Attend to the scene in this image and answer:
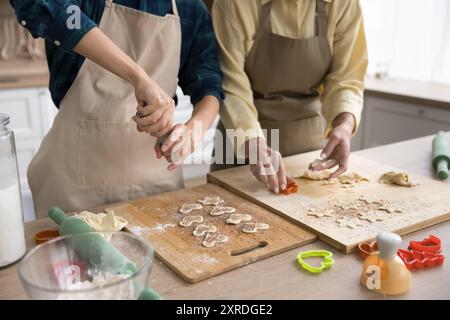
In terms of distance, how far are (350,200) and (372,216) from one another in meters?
0.09

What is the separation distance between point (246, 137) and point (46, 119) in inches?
69.4

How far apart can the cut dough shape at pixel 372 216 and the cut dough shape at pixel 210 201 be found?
0.29m

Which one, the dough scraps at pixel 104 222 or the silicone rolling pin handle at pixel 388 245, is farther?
the dough scraps at pixel 104 222

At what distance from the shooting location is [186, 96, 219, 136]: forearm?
3.69ft

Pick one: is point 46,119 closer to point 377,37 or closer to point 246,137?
point 246,137

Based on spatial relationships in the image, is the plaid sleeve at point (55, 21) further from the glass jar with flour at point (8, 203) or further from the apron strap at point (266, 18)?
the apron strap at point (266, 18)

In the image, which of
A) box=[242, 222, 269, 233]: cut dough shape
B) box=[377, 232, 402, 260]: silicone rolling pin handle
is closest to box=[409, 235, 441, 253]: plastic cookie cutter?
box=[377, 232, 402, 260]: silicone rolling pin handle

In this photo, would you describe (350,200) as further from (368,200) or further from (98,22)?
(98,22)

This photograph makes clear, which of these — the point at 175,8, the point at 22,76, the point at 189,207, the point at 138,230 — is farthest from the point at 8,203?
the point at 22,76

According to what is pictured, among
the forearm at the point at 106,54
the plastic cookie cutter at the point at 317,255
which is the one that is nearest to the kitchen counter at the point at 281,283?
the plastic cookie cutter at the point at 317,255

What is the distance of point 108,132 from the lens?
1.13m

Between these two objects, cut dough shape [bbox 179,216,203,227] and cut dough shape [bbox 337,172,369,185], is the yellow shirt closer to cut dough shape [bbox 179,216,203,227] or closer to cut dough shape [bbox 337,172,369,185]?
cut dough shape [bbox 337,172,369,185]

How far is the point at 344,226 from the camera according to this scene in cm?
88

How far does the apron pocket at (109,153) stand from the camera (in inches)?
44.5
